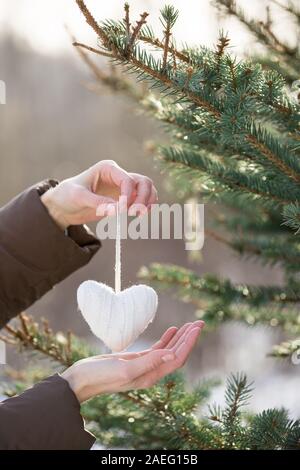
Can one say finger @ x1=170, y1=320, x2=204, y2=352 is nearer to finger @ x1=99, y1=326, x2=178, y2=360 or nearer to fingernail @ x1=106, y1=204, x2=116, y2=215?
finger @ x1=99, y1=326, x2=178, y2=360

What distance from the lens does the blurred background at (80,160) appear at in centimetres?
501

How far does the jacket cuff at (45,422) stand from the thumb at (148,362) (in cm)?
10

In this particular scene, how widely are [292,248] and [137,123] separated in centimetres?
457

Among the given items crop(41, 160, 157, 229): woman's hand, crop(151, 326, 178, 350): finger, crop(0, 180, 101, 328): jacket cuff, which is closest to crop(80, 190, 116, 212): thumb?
crop(41, 160, 157, 229): woman's hand

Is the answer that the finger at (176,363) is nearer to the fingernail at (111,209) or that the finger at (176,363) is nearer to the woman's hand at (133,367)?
the woman's hand at (133,367)

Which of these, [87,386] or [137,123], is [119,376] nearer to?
[87,386]

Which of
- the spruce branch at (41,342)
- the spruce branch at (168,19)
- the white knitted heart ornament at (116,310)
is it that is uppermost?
the spruce branch at (168,19)

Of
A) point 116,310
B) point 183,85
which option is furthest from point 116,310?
point 183,85

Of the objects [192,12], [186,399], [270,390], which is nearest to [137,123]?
[270,390]

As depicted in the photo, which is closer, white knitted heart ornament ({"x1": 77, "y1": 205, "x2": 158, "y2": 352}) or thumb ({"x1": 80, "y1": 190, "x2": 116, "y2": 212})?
white knitted heart ornament ({"x1": 77, "y1": 205, "x2": 158, "y2": 352})

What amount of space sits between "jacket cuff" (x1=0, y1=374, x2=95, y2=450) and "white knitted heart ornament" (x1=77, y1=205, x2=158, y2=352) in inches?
3.7

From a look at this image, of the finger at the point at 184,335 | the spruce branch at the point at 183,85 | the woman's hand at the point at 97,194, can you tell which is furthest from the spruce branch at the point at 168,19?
the finger at the point at 184,335

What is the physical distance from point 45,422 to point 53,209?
42 centimetres

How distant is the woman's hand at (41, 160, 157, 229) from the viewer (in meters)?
1.10
